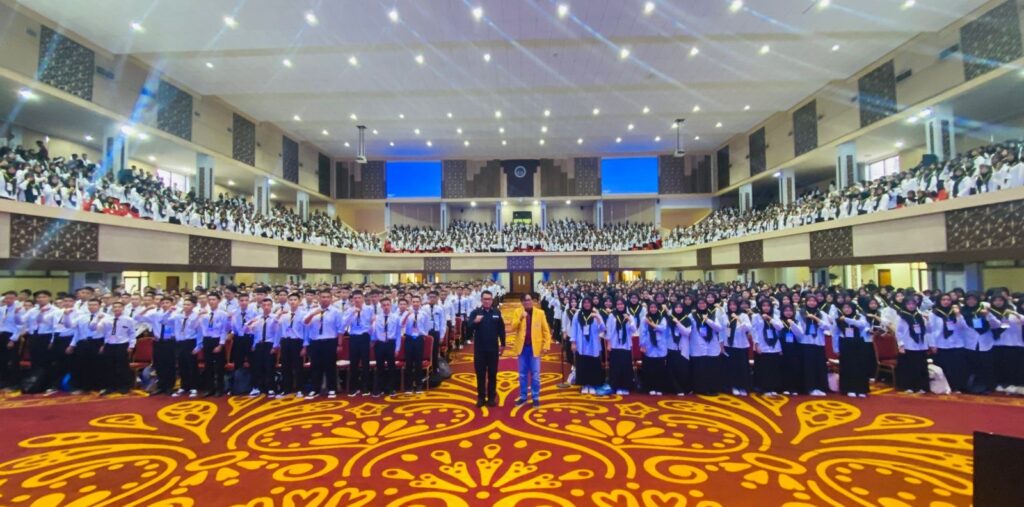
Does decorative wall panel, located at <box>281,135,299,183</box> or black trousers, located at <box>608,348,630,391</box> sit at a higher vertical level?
decorative wall panel, located at <box>281,135,299,183</box>

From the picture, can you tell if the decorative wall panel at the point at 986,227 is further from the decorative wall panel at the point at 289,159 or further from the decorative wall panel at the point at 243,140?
the decorative wall panel at the point at 289,159

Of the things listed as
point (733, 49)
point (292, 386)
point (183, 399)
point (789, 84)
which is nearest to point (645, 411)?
point (292, 386)

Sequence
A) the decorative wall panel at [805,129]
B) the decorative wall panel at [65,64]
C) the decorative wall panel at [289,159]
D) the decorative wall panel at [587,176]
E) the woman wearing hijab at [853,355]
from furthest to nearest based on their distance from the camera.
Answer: the decorative wall panel at [587,176] → the decorative wall panel at [289,159] → the decorative wall panel at [805,129] → the decorative wall panel at [65,64] → the woman wearing hijab at [853,355]

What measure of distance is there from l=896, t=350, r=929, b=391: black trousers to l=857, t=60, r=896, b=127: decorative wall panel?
11.5m

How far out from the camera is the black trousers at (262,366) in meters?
6.47

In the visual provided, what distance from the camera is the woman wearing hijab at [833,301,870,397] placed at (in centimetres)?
616

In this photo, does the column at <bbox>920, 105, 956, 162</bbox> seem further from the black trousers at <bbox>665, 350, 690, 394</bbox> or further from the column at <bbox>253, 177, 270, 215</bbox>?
the column at <bbox>253, 177, 270, 215</bbox>

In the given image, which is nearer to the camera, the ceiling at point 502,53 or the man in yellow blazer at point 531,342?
the man in yellow blazer at point 531,342

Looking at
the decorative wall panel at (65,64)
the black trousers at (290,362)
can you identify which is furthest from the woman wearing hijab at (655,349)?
the decorative wall panel at (65,64)

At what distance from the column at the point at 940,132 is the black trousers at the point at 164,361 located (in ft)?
61.7

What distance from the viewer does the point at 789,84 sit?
16812 millimetres

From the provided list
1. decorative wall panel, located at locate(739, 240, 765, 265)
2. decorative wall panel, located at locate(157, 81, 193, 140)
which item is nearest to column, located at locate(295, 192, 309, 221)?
decorative wall panel, located at locate(157, 81, 193, 140)

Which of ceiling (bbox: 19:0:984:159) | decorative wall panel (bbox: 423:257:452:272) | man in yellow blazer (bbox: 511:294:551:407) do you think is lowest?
man in yellow blazer (bbox: 511:294:551:407)

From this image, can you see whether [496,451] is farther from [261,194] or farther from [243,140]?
[261,194]
